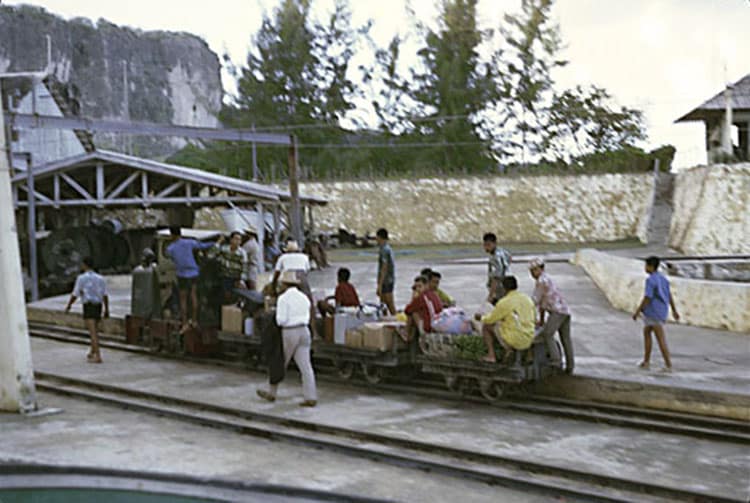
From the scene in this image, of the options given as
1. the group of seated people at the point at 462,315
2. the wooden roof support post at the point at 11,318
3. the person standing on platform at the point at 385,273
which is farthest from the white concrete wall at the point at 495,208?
the wooden roof support post at the point at 11,318

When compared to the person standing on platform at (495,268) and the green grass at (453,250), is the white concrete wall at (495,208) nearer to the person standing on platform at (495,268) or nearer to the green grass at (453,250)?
the green grass at (453,250)

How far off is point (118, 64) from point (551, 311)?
89.6m

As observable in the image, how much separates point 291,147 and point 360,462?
42.6 feet

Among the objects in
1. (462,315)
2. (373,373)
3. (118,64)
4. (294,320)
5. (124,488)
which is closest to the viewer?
(124,488)

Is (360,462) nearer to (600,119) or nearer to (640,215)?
(640,215)

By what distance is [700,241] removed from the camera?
110 ft

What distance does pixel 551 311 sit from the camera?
11.1 metres

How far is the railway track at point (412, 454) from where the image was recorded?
24.7ft

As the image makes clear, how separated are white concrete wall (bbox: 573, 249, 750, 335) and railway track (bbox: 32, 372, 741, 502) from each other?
850 centimetres

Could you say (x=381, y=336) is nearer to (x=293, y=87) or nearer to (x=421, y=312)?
(x=421, y=312)

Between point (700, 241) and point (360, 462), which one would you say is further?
point (700, 241)

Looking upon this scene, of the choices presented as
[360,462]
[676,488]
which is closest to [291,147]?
[360,462]

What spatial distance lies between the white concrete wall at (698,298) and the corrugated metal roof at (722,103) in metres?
18.1

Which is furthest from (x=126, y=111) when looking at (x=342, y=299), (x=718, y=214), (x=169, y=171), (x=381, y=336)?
(x=381, y=336)
